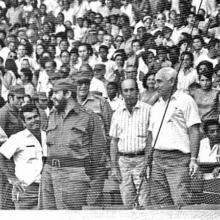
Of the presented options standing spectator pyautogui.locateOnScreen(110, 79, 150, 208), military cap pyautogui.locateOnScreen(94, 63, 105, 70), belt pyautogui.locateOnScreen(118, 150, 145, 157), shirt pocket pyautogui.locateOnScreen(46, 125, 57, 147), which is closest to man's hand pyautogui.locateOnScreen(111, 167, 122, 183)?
standing spectator pyautogui.locateOnScreen(110, 79, 150, 208)

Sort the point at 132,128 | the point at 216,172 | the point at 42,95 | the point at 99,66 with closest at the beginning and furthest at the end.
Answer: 1. the point at 216,172
2. the point at 132,128
3. the point at 42,95
4. the point at 99,66

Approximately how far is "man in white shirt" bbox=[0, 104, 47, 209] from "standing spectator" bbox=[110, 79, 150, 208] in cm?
49

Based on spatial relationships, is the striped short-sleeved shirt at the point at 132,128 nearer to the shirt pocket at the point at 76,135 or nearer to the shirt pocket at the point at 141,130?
the shirt pocket at the point at 141,130

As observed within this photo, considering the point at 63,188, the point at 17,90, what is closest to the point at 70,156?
the point at 63,188

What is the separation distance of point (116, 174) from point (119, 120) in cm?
36

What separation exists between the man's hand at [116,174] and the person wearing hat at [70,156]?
11 cm

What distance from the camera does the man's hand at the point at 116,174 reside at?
17.4 feet

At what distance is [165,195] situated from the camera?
5.08m

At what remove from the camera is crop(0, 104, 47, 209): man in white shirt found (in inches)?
213

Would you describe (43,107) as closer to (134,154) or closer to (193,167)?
(134,154)

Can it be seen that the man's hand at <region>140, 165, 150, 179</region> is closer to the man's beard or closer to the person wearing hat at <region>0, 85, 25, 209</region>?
the man's beard

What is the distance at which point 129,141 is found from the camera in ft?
17.7

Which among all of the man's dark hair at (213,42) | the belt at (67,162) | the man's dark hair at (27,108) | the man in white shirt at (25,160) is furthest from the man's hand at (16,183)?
the man's dark hair at (213,42)

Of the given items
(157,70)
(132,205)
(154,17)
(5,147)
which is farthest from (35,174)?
(154,17)
